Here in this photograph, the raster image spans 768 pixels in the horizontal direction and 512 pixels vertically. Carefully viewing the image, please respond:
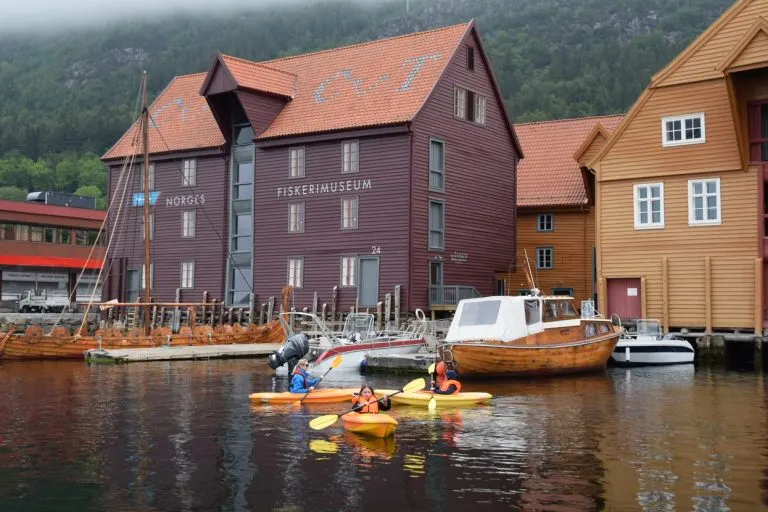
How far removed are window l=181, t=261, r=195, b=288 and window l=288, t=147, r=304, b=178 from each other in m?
8.17

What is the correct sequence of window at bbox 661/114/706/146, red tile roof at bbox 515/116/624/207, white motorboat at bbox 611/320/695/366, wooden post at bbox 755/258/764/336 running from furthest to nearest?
red tile roof at bbox 515/116/624/207
window at bbox 661/114/706/146
white motorboat at bbox 611/320/695/366
wooden post at bbox 755/258/764/336

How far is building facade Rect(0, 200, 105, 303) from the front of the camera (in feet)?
222

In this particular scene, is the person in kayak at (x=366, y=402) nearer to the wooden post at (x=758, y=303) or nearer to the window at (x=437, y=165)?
the wooden post at (x=758, y=303)

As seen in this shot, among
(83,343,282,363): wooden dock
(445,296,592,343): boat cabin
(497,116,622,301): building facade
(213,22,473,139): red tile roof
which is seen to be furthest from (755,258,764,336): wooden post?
(83,343,282,363): wooden dock

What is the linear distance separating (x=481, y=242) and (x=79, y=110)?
148 m

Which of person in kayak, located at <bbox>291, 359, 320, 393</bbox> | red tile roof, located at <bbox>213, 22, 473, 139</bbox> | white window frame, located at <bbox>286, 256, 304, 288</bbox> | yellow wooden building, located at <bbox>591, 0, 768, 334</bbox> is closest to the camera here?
person in kayak, located at <bbox>291, 359, 320, 393</bbox>

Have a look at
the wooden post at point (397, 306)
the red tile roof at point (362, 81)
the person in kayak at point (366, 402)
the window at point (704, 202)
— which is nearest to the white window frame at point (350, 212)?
the red tile roof at point (362, 81)

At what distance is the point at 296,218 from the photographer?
149ft

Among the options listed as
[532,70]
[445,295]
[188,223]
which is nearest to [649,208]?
[445,295]

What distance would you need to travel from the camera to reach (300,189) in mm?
45156

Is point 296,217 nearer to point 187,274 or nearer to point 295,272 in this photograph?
point 295,272

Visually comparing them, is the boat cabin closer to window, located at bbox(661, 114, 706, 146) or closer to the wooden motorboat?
the wooden motorboat

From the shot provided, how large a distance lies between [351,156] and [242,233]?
Answer: 8.01 m

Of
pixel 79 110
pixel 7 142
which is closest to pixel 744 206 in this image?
pixel 7 142
